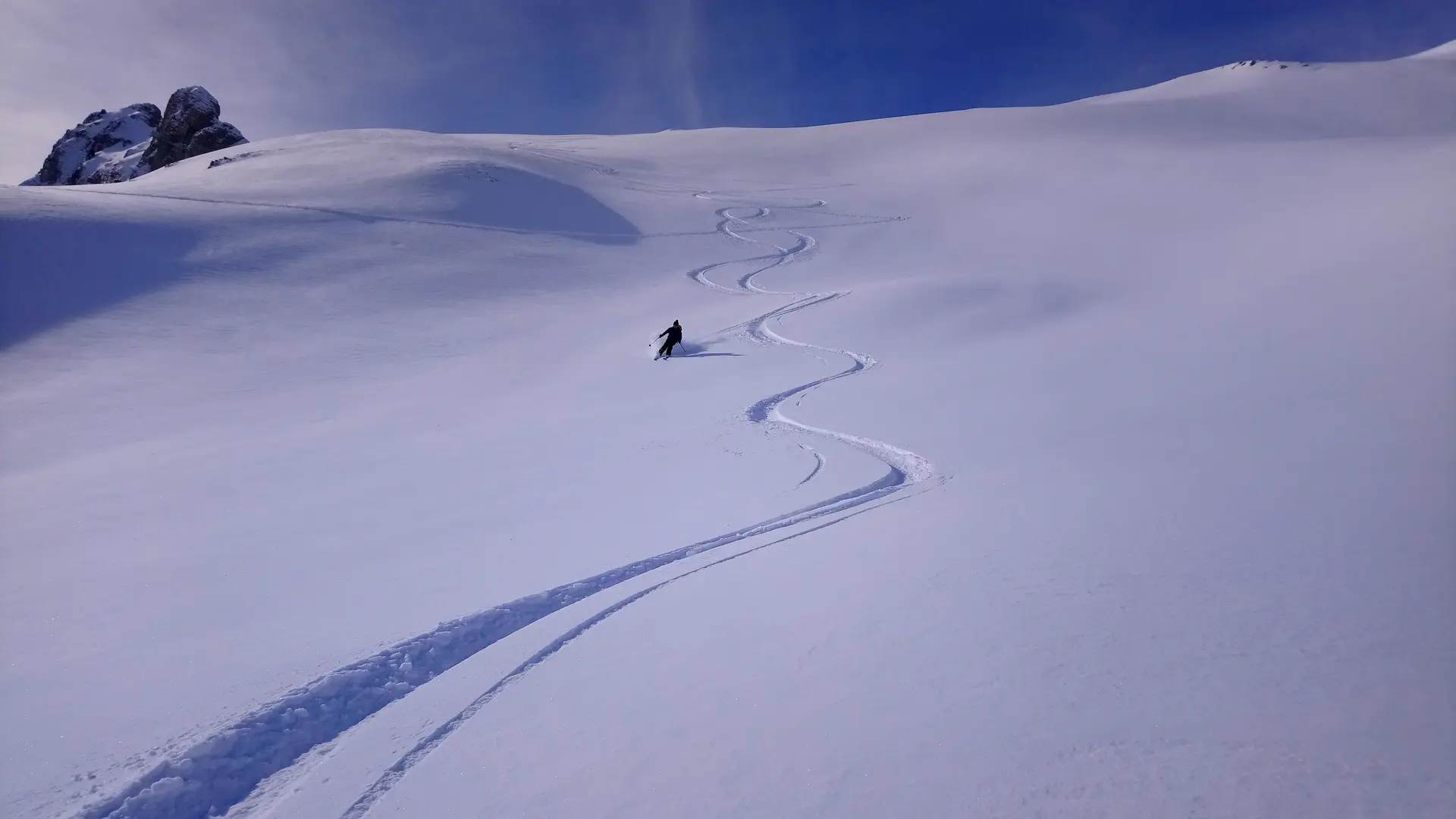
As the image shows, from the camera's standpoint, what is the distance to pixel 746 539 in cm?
641

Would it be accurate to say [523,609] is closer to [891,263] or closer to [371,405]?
[371,405]

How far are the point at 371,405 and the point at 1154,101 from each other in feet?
210

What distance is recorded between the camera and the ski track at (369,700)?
3.71 metres

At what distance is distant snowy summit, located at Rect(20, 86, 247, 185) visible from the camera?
61.6 metres

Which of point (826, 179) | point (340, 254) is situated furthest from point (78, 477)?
point (826, 179)

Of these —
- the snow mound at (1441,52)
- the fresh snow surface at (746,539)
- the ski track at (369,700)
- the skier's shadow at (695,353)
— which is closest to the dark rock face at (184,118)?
the fresh snow surface at (746,539)

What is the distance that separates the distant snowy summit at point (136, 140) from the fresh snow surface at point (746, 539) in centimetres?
5159

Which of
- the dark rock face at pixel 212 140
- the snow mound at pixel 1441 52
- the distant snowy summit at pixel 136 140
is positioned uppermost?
the distant snowy summit at pixel 136 140

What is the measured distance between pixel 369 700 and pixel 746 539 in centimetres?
307

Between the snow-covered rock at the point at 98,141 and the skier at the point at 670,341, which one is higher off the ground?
the snow-covered rock at the point at 98,141

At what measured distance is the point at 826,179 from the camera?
4138 cm

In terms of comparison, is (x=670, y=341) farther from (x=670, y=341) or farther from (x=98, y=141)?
(x=98, y=141)

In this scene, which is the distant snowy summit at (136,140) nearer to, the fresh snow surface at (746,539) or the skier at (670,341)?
the fresh snow surface at (746,539)

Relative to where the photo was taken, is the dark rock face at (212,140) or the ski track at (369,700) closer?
the ski track at (369,700)
